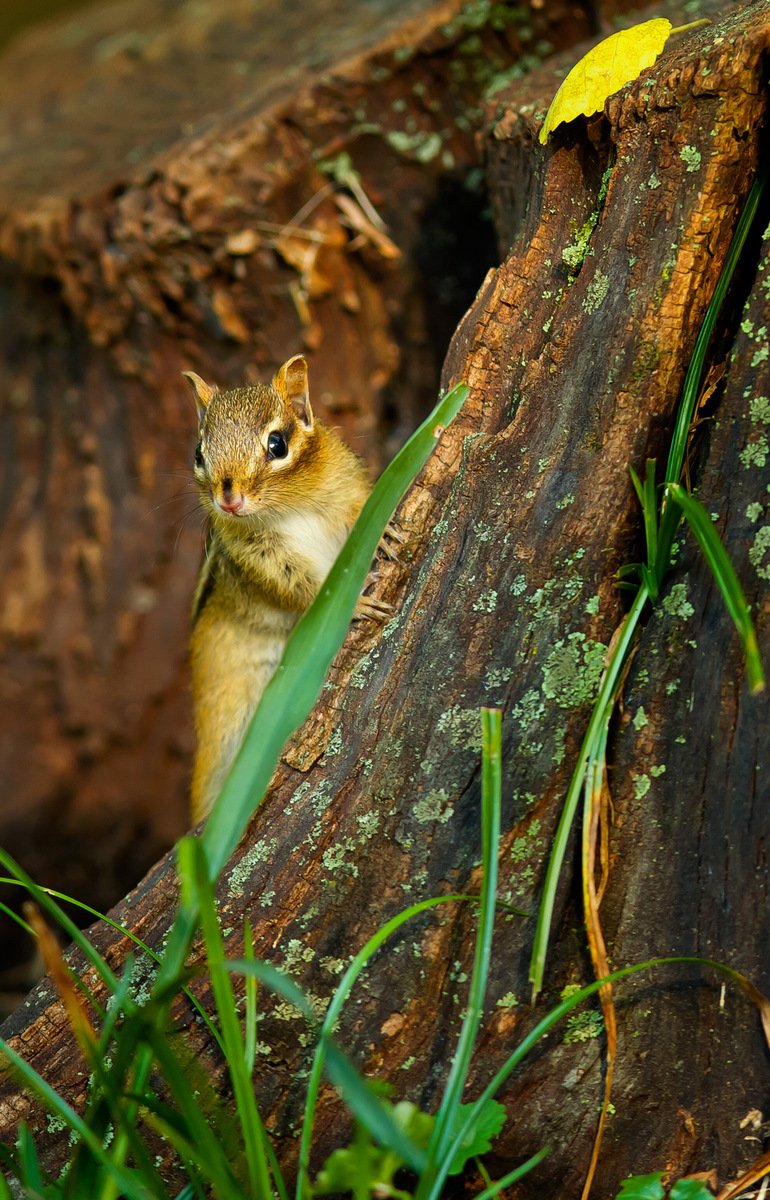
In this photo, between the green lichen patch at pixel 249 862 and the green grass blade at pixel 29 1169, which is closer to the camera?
the green grass blade at pixel 29 1169

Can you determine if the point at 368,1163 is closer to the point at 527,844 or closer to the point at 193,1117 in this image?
the point at 193,1117

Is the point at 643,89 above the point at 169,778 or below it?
above

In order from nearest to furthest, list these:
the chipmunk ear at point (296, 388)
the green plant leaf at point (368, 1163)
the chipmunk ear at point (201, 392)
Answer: the green plant leaf at point (368, 1163) → the chipmunk ear at point (296, 388) → the chipmunk ear at point (201, 392)

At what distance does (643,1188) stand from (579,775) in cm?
75

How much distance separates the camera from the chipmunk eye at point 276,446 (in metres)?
2.74

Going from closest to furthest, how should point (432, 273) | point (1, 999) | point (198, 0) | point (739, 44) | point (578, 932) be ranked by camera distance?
point (739, 44)
point (578, 932)
point (432, 273)
point (1, 999)
point (198, 0)

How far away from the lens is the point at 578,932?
1.87 meters

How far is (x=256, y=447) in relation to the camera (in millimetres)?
2709

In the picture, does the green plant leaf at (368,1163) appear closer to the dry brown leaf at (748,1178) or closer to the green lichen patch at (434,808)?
the green lichen patch at (434,808)

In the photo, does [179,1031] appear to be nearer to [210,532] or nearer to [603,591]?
[603,591]

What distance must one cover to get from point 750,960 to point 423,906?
25.1 inches

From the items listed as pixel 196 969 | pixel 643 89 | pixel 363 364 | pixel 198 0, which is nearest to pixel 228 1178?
pixel 196 969

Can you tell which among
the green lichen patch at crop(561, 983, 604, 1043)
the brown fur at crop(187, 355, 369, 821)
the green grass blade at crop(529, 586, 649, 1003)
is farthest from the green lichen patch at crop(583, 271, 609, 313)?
the green lichen patch at crop(561, 983, 604, 1043)

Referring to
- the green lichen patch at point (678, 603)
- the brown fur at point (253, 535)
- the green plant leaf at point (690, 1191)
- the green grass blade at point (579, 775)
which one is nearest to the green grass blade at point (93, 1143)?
the green grass blade at point (579, 775)
